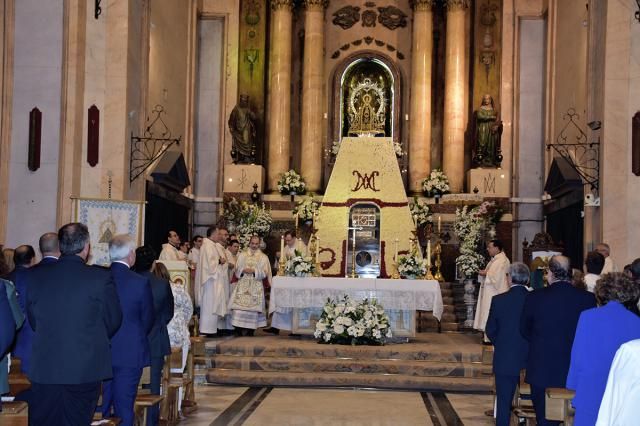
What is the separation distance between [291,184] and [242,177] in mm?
1177

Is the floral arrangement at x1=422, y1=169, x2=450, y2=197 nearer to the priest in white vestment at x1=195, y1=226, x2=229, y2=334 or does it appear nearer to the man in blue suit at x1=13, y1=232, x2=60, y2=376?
the priest in white vestment at x1=195, y1=226, x2=229, y2=334

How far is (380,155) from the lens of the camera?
16797 millimetres

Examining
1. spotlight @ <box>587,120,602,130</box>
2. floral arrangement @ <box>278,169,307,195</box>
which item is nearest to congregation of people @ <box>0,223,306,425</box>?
spotlight @ <box>587,120,602,130</box>

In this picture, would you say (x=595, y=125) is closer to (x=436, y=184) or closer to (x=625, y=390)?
(x=436, y=184)

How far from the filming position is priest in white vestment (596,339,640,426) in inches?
126

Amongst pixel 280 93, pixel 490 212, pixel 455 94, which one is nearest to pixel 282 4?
pixel 280 93

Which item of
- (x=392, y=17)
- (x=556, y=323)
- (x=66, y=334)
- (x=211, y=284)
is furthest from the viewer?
(x=392, y=17)

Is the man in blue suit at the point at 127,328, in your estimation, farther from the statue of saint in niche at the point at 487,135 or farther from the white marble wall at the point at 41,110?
the statue of saint in niche at the point at 487,135

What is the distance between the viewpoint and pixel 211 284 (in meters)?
15.8

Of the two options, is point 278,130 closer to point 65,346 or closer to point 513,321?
point 513,321

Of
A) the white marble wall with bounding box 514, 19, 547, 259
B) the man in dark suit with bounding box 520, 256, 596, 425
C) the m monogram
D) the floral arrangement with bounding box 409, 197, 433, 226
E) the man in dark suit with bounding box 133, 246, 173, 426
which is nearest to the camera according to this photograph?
the man in dark suit with bounding box 520, 256, 596, 425

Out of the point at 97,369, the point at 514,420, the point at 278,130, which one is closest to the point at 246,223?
the point at 278,130

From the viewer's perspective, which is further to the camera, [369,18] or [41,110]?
[369,18]

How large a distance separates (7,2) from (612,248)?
10127mm
